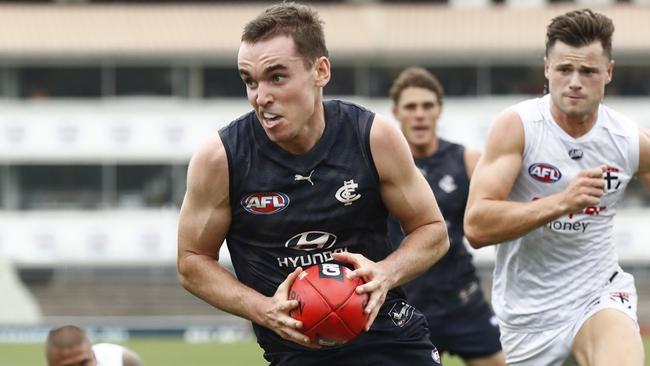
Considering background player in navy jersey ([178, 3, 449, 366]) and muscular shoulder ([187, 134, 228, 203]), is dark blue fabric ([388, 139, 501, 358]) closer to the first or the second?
background player in navy jersey ([178, 3, 449, 366])

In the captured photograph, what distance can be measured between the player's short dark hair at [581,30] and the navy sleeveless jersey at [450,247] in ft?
10.1

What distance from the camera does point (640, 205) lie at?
33781 mm

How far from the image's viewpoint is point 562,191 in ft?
22.9

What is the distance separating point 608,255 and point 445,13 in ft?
92.1

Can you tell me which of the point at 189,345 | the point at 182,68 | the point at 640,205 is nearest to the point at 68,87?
the point at 182,68

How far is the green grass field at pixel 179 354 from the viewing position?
20.1m

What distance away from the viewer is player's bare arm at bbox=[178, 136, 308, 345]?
584cm

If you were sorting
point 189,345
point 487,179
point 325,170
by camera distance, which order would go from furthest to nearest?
1. point 189,345
2. point 487,179
3. point 325,170

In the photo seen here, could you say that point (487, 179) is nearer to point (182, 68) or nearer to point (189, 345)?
point (189, 345)

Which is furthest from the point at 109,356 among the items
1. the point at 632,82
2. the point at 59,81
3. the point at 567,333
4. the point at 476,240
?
the point at 632,82

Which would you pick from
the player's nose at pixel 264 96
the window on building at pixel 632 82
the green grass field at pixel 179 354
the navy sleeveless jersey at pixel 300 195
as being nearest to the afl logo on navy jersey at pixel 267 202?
the navy sleeveless jersey at pixel 300 195

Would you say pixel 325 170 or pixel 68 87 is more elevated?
pixel 325 170

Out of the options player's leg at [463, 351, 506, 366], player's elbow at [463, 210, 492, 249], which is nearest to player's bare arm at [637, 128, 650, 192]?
player's elbow at [463, 210, 492, 249]

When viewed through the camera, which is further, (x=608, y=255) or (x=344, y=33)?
(x=344, y=33)
